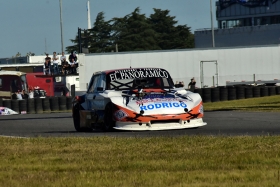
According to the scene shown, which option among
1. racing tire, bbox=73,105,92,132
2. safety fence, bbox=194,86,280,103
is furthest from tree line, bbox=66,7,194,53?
racing tire, bbox=73,105,92,132

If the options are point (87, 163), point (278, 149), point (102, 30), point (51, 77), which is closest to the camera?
point (87, 163)

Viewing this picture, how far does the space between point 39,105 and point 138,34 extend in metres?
72.5

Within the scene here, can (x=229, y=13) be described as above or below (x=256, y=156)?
above

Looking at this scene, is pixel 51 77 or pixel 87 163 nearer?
pixel 87 163

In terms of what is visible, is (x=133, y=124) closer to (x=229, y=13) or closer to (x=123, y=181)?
(x=123, y=181)

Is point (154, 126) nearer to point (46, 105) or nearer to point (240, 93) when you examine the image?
point (46, 105)

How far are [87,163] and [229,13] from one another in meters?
87.0

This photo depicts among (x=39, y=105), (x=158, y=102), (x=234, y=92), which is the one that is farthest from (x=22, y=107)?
(x=158, y=102)

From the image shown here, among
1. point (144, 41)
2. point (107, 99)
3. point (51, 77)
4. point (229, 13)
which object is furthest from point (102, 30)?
point (107, 99)

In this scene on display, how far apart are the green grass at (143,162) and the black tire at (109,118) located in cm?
198

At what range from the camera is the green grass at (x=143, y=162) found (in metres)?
6.92

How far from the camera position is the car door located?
555 inches

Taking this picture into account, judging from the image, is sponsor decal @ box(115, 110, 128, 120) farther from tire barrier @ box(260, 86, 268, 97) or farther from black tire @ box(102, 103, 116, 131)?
tire barrier @ box(260, 86, 268, 97)

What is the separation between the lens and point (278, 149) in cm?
902
